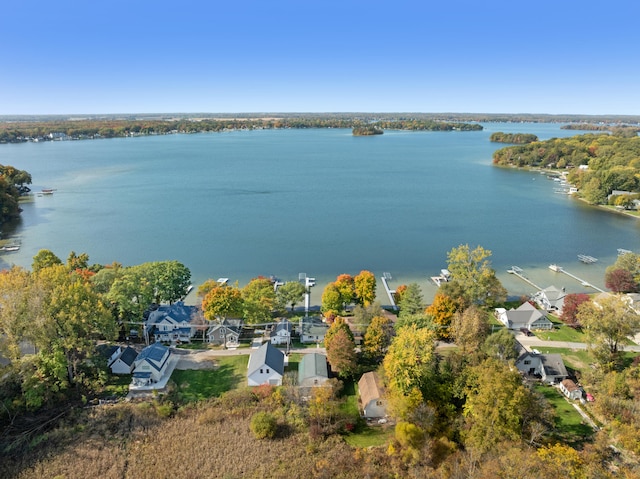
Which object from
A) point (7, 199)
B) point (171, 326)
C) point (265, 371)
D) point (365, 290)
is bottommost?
point (265, 371)

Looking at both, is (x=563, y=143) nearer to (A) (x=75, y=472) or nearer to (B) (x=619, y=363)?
(B) (x=619, y=363)

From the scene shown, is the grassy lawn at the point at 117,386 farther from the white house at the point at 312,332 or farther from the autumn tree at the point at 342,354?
the autumn tree at the point at 342,354

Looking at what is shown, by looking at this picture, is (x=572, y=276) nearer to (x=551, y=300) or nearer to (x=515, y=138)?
(x=551, y=300)

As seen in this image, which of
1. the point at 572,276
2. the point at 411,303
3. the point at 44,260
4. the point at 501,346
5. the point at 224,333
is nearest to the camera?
the point at 501,346

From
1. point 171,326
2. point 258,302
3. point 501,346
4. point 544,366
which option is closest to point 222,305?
point 258,302

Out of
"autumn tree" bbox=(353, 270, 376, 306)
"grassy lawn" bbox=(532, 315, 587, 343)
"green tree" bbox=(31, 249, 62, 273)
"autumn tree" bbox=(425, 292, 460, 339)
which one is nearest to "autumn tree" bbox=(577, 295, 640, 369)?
"grassy lawn" bbox=(532, 315, 587, 343)

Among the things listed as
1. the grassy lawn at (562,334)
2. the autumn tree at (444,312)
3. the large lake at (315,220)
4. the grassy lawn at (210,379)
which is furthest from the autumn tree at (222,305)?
the grassy lawn at (562,334)

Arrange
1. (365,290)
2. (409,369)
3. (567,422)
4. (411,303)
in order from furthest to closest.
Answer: (365,290)
(411,303)
(567,422)
(409,369)
